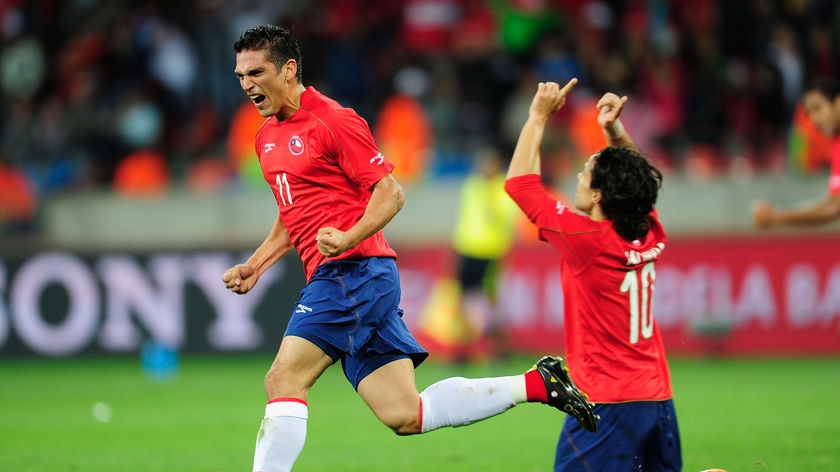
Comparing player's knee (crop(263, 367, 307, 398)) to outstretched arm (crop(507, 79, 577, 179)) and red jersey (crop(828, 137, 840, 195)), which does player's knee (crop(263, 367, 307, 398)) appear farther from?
red jersey (crop(828, 137, 840, 195))

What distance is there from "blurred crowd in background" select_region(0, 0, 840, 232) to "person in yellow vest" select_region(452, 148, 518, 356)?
5.65 ft

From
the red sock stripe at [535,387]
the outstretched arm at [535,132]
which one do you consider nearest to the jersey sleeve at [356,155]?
the outstretched arm at [535,132]

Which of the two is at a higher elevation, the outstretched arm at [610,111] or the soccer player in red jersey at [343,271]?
the outstretched arm at [610,111]

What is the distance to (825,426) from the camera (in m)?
9.07

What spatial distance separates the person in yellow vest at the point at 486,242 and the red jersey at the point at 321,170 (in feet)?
27.3

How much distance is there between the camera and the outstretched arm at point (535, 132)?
5797 millimetres

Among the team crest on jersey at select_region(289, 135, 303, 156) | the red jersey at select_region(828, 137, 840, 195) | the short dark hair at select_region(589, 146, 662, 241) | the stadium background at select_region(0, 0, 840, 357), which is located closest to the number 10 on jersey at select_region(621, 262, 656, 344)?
the short dark hair at select_region(589, 146, 662, 241)

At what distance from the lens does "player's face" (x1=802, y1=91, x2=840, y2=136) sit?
8.88 metres

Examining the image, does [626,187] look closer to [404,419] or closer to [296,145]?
[404,419]

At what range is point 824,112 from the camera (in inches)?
350

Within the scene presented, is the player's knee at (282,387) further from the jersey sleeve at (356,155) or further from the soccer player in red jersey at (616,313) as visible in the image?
the soccer player in red jersey at (616,313)

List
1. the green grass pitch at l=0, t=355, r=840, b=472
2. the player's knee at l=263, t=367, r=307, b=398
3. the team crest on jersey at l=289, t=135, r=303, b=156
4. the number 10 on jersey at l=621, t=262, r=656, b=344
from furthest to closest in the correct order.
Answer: the green grass pitch at l=0, t=355, r=840, b=472, the team crest on jersey at l=289, t=135, r=303, b=156, the player's knee at l=263, t=367, r=307, b=398, the number 10 on jersey at l=621, t=262, r=656, b=344

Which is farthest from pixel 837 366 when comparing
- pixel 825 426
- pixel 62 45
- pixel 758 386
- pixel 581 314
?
pixel 62 45

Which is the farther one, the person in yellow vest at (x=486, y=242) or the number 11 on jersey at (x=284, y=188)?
the person in yellow vest at (x=486, y=242)
